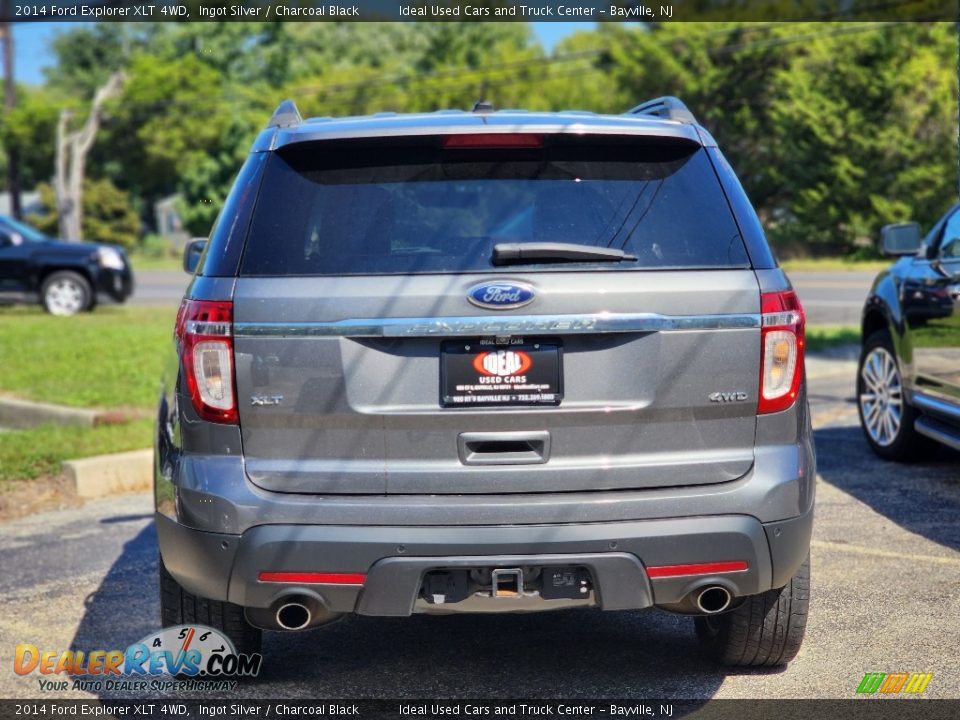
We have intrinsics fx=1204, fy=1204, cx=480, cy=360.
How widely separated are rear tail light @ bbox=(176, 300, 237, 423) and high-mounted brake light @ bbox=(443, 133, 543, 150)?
877 millimetres

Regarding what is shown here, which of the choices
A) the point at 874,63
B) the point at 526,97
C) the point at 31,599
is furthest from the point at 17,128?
the point at 31,599

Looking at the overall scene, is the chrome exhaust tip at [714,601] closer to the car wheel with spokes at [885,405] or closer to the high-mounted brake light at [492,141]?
the high-mounted brake light at [492,141]

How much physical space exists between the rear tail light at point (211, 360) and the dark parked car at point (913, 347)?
467 cm

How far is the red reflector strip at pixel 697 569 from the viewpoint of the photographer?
11.7 ft

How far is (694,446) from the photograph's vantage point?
363 centimetres

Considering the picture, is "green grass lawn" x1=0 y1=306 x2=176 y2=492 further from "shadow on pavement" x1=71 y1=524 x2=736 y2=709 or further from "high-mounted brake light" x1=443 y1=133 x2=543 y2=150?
"high-mounted brake light" x1=443 y1=133 x2=543 y2=150

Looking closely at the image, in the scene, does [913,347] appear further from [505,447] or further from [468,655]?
[505,447]

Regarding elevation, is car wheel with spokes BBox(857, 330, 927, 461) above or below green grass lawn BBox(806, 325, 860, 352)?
above

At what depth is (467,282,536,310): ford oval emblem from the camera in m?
3.55

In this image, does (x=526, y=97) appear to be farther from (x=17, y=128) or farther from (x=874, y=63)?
(x=874, y=63)

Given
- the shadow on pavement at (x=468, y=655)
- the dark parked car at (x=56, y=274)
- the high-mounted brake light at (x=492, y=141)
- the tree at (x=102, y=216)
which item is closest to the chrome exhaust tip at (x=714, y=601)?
the shadow on pavement at (x=468, y=655)

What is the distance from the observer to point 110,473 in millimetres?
7734

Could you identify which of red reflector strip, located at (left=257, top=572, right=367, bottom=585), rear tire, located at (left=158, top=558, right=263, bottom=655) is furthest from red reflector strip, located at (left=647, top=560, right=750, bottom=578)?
rear tire, located at (left=158, top=558, right=263, bottom=655)

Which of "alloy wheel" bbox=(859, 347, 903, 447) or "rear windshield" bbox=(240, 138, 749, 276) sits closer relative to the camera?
"rear windshield" bbox=(240, 138, 749, 276)
